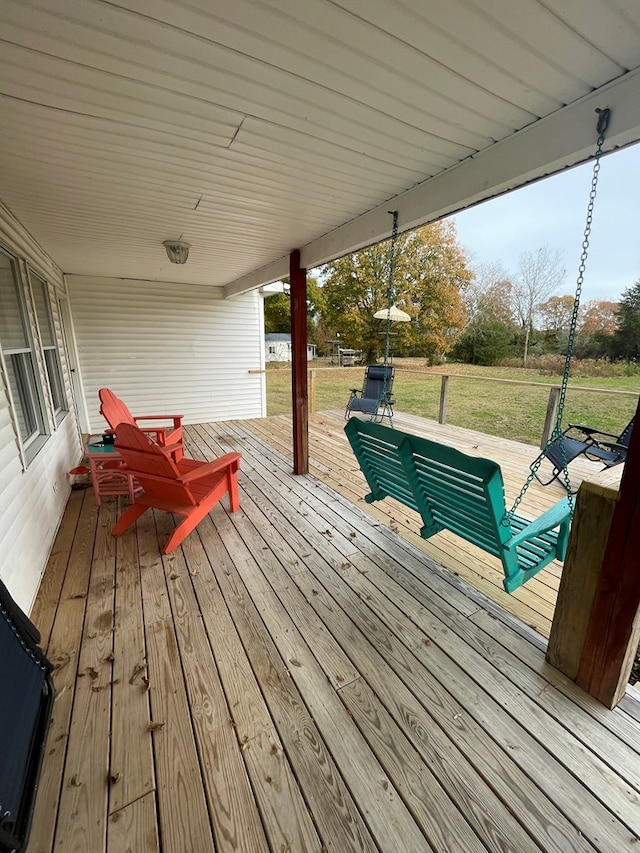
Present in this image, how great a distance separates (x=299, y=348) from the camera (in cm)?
364

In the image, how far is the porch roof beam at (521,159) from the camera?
127cm

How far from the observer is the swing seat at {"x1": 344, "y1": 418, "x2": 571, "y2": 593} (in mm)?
1538

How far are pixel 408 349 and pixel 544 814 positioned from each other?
1423cm

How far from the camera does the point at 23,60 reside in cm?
114

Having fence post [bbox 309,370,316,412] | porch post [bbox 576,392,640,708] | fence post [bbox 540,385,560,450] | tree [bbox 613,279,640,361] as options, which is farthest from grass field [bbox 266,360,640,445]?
porch post [bbox 576,392,640,708]

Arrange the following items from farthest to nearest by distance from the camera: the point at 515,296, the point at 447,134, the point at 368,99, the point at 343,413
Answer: the point at 515,296 → the point at 343,413 → the point at 447,134 → the point at 368,99

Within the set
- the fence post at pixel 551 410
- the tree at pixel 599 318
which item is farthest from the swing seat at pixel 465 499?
the tree at pixel 599 318

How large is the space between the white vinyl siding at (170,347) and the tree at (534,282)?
9578mm

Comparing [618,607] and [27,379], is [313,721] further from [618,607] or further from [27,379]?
[27,379]

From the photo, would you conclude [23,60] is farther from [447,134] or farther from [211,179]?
[447,134]

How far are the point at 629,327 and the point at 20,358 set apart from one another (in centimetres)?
1220

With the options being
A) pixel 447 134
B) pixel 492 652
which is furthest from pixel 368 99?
pixel 492 652

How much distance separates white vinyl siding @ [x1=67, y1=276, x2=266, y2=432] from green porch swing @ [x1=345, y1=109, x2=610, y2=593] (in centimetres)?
502

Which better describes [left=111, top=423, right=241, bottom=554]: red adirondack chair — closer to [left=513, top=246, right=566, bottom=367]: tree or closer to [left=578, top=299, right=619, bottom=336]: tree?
[left=578, top=299, right=619, bottom=336]: tree
